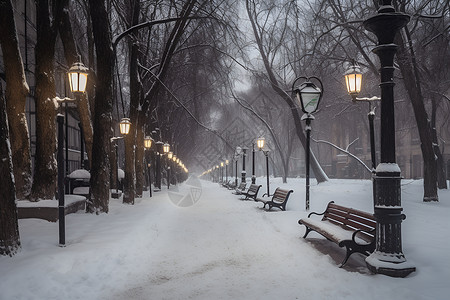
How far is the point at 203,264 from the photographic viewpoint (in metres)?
6.40

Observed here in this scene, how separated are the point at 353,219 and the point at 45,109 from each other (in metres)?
9.08

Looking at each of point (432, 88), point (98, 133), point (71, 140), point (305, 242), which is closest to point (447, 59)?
point (432, 88)

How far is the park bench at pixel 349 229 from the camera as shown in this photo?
6.09m

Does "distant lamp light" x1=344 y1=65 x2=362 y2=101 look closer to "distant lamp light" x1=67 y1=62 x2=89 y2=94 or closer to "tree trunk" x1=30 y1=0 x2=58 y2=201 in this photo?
"distant lamp light" x1=67 y1=62 x2=89 y2=94

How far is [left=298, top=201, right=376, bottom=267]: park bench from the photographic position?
609 cm

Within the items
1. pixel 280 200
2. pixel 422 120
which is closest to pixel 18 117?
pixel 280 200

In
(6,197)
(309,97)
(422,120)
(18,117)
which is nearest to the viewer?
→ (6,197)

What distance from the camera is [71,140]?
3234 cm

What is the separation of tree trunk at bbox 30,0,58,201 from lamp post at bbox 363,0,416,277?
9024 millimetres

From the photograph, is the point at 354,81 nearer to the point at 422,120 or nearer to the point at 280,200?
the point at 280,200

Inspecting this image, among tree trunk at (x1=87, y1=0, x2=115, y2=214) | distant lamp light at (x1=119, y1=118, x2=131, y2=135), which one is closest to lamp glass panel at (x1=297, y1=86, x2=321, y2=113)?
tree trunk at (x1=87, y1=0, x2=115, y2=214)

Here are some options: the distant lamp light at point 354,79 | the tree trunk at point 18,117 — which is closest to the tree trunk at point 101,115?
the tree trunk at point 18,117

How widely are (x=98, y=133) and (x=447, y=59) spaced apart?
15012mm

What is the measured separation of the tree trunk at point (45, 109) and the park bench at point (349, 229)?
24.3ft
